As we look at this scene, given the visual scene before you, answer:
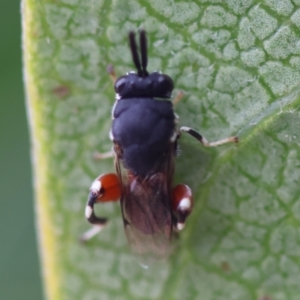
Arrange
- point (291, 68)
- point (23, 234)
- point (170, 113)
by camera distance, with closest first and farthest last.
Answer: point (291, 68)
point (170, 113)
point (23, 234)

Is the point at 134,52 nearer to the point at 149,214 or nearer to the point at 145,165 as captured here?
the point at 145,165

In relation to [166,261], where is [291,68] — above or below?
above

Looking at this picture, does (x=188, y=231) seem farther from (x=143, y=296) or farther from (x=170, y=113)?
(x=170, y=113)

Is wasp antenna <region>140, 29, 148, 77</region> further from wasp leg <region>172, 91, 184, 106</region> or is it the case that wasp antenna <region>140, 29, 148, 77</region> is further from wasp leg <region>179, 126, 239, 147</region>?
wasp leg <region>179, 126, 239, 147</region>

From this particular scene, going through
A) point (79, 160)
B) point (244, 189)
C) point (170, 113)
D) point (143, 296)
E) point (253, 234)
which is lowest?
point (143, 296)

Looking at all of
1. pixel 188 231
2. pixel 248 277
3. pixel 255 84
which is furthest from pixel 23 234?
pixel 255 84

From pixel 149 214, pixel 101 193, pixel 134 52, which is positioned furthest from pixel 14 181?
pixel 134 52

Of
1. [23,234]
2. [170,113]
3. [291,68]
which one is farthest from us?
[23,234]
